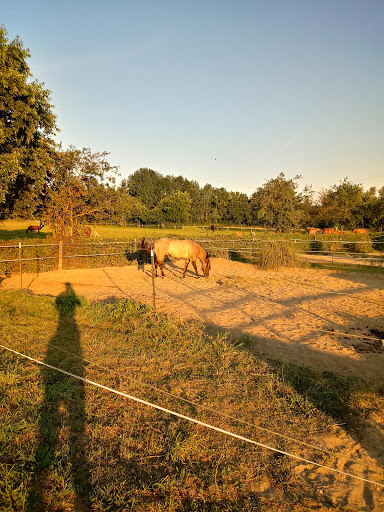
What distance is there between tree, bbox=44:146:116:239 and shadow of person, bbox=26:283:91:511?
497 inches

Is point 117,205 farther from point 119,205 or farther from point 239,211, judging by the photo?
point 239,211

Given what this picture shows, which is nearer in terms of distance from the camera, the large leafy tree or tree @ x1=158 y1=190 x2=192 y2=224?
the large leafy tree

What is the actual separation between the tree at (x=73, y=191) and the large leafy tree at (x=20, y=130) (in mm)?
1987

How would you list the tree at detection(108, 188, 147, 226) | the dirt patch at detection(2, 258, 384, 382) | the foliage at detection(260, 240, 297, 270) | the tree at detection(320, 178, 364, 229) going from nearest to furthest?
the dirt patch at detection(2, 258, 384, 382), the foliage at detection(260, 240, 297, 270), the tree at detection(108, 188, 147, 226), the tree at detection(320, 178, 364, 229)

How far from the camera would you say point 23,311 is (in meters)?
6.42

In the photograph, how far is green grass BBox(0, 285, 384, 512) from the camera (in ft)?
7.21

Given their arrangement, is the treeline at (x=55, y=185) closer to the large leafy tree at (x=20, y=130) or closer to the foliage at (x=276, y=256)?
the large leafy tree at (x=20, y=130)

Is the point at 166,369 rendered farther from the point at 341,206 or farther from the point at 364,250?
the point at 341,206

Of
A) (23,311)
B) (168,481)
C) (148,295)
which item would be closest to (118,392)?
(168,481)

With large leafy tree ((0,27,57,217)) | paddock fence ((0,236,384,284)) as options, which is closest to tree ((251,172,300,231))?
paddock fence ((0,236,384,284))

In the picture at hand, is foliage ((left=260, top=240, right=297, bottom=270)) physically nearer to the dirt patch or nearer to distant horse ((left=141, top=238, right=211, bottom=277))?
the dirt patch

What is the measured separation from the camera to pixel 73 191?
55.2 feet

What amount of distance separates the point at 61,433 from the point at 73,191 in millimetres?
16078

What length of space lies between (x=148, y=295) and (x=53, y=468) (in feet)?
22.4
